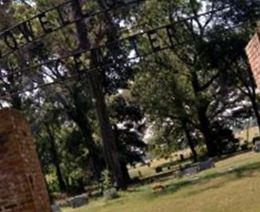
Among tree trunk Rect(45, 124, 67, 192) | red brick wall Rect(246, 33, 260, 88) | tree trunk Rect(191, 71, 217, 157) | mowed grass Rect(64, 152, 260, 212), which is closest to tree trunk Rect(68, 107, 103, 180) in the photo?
tree trunk Rect(45, 124, 67, 192)

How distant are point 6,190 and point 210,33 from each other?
38398mm

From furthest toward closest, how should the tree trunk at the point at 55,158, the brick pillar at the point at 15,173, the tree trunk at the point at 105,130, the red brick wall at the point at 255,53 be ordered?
the tree trunk at the point at 55,158 → the tree trunk at the point at 105,130 → the red brick wall at the point at 255,53 → the brick pillar at the point at 15,173

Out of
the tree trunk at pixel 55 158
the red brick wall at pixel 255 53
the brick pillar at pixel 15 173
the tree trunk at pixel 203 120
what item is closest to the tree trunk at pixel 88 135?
the tree trunk at pixel 55 158

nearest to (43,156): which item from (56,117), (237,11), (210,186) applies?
(56,117)

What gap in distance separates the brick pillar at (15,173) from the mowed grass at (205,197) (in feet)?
24.7

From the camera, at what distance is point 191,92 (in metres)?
52.5

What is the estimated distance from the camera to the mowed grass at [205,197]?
57.2 ft

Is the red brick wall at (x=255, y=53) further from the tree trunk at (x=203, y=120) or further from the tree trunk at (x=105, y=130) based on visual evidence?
the tree trunk at (x=203, y=120)

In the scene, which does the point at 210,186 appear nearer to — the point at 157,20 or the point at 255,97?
the point at 157,20

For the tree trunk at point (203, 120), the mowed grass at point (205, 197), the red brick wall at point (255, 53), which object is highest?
the tree trunk at point (203, 120)

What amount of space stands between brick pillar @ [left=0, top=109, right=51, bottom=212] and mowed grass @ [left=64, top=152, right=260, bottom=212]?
24.7 feet

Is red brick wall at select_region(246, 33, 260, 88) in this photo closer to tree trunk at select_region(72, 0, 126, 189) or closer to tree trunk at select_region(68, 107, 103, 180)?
tree trunk at select_region(72, 0, 126, 189)

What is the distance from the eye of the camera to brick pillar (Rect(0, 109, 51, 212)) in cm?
912

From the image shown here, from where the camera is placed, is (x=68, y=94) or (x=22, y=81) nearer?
(x=22, y=81)
